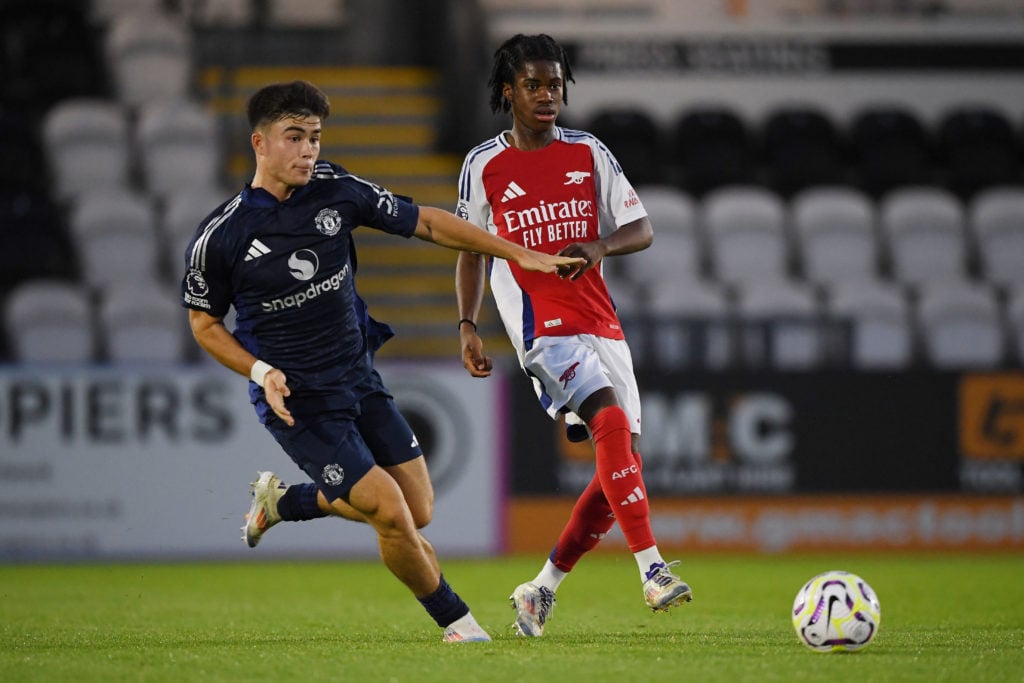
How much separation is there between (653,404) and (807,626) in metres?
6.17

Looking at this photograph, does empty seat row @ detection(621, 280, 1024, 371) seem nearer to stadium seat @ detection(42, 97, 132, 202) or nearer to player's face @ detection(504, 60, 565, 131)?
stadium seat @ detection(42, 97, 132, 202)

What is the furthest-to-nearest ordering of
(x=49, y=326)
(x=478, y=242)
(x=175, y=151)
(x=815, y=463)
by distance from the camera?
(x=175, y=151) < (x=49, y=326) < (x=815, y=463) < (x=478, y=242)

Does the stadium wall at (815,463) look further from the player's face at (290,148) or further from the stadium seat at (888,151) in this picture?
the player's face at (290,148)

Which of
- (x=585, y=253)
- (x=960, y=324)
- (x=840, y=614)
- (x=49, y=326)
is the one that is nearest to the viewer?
(x=840, y=614)

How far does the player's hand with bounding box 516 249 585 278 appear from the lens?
596 cm

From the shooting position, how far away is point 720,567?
1085 cm

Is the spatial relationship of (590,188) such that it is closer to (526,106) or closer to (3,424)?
(526,106)

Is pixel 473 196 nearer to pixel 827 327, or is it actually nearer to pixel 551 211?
pixel 551 211

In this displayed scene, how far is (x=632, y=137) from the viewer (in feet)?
48.3

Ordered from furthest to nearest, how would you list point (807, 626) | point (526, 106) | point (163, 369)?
point (163, 369), point (526, 106), point (807, 626)

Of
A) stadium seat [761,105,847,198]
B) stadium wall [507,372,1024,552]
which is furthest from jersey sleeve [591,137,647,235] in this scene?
stadium seat [761,105,847,198]

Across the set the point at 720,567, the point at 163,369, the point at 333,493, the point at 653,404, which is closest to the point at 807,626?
the point at 333,493

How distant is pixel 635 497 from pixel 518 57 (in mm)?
1873

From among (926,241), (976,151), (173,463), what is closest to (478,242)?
(173,463)
